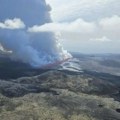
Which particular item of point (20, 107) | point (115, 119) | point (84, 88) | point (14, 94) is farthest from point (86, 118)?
point (84, 88)

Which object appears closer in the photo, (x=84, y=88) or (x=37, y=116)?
(x=37, y=116)

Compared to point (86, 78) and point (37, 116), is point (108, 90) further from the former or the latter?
point (37, 116)

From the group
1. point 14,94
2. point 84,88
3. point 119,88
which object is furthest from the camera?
point 119,88

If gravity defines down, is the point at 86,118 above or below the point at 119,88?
below

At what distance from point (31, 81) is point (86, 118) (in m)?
77.1

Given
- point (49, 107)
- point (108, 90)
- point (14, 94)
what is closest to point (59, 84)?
point (108, 90)

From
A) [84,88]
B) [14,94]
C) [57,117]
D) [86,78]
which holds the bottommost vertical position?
[57,117]

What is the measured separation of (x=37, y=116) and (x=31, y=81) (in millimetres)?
75698

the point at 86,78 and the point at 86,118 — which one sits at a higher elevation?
the point at 86,78

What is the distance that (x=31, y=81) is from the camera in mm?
180875

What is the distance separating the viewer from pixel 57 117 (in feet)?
347

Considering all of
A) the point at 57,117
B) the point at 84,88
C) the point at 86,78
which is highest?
the point at 86,78

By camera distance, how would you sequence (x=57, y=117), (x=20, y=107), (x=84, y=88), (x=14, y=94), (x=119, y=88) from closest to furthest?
(x=57, y=117) → (x=20, y=107) → (x=14, y=94) → (x=84, y=88) → (x=119, y=88)

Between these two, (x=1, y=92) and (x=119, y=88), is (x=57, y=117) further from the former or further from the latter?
(x=119, y=88)
